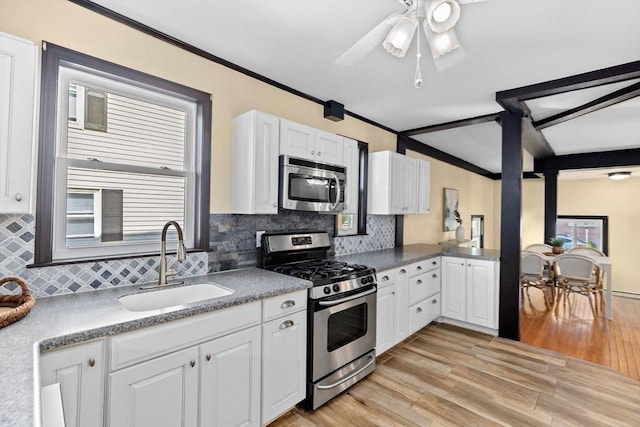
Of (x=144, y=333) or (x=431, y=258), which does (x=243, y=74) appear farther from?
(x=431, y=258)

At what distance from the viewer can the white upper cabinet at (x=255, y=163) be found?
229 cm

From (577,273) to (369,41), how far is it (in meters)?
4.70

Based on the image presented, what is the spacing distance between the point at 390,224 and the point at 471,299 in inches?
52.4

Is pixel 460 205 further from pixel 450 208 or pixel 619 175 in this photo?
pixel 619 175

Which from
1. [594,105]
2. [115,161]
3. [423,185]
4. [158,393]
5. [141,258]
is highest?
[594,105]

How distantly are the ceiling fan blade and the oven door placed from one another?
5.01ft

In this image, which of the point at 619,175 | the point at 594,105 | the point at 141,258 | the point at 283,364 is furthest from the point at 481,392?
the point at 619,175

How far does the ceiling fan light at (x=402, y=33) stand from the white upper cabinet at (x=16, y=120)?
5.18ft

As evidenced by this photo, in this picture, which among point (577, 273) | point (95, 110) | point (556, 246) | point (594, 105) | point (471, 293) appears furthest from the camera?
point (556, 246)

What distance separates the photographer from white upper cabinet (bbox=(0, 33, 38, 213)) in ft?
4.24

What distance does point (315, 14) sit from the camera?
6.05ft

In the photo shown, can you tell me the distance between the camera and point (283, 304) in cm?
198

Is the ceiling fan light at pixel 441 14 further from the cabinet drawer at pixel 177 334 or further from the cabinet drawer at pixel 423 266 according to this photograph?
the cabinet drawer at pixel 423 266

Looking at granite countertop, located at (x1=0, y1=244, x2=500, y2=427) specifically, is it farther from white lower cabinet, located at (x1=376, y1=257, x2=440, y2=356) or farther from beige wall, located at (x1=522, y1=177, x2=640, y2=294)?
beige wall, located at (x1=522, y1=177, x2=640, y2=294)
